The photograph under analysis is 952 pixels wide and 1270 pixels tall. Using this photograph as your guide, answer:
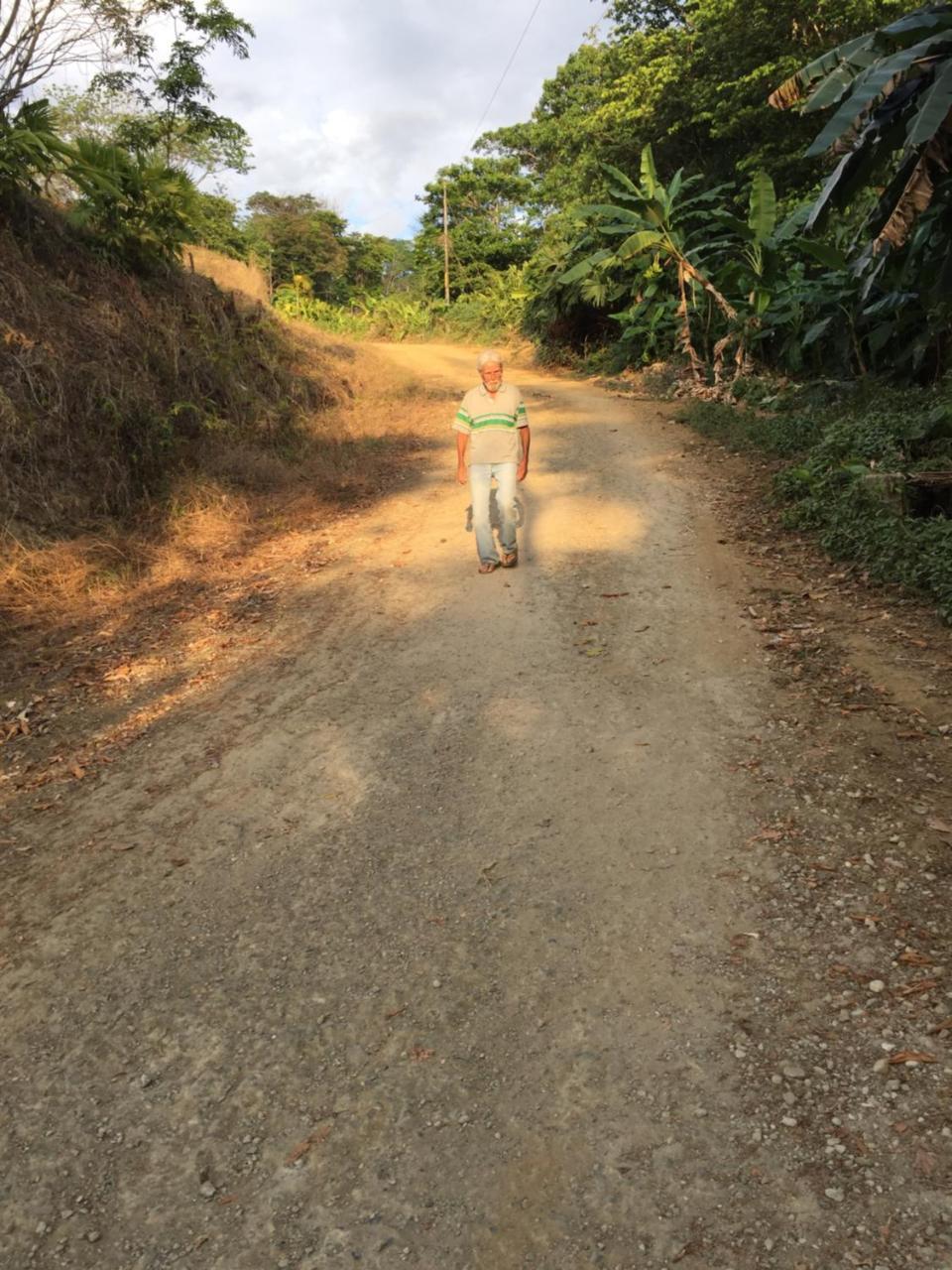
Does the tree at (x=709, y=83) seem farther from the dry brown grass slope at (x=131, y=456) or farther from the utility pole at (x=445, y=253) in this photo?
the dry brown grass slope at (x=131, y=456)

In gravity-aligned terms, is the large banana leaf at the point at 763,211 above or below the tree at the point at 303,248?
below

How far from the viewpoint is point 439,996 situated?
9.27ft

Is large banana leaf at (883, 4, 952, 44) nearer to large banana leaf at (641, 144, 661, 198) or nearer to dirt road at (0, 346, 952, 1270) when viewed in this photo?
dirt road at (0, 346, 952, 1270)

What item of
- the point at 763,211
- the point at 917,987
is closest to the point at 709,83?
the point at 763,211

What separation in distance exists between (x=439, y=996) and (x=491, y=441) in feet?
14.4

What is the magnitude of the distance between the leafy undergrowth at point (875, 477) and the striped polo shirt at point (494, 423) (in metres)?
2.78

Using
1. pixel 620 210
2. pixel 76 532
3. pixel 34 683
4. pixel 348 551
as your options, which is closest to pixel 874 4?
pixel 620 210

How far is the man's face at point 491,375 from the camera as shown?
585cm

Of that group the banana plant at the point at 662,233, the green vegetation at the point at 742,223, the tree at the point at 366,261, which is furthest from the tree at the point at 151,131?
the tree at the point at 366,261

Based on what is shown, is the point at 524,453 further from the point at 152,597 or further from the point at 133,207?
the point at 133,207

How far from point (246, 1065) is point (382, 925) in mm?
738

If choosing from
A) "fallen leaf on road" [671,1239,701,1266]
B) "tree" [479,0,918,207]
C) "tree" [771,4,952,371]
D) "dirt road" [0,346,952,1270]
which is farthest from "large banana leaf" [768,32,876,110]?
"tree" [479,0,918,207]

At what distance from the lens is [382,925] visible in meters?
3.16

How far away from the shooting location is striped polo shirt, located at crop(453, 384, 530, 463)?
19.7ft
